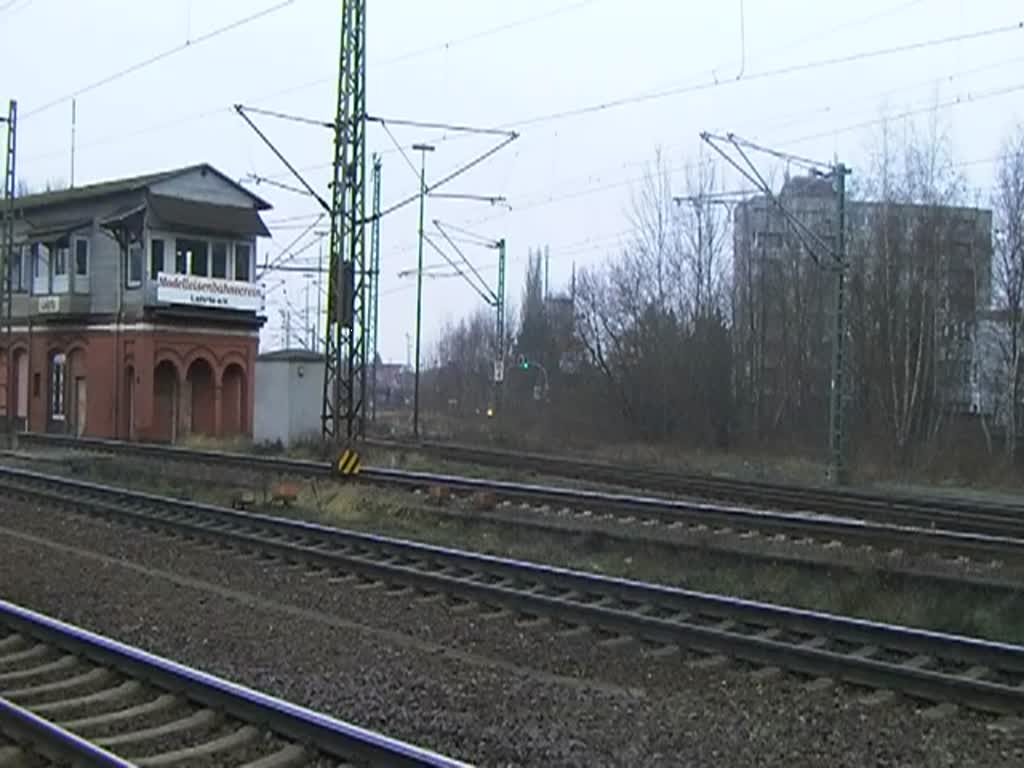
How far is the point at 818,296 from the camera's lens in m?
53.9

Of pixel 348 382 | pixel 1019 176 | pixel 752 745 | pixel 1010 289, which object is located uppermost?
pixel 1019 176

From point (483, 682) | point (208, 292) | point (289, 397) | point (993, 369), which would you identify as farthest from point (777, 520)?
point (208, 292)

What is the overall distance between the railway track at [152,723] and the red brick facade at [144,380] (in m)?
36.2

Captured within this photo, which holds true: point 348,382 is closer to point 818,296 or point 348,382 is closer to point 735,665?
point 735,665

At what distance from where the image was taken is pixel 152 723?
7.65 m

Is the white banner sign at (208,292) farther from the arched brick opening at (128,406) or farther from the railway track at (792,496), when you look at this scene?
the railway track at (792,496)

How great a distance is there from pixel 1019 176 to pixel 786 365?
12.3 metres

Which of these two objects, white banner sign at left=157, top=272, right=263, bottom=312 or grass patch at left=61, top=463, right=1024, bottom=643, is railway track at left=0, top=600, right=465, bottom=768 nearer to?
grass patch at left=61, top=463, right=1024, bottom=643

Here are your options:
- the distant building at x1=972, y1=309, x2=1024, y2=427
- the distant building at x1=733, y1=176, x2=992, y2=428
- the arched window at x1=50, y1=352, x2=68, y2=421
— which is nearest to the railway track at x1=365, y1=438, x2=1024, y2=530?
the distant building at x1=972, y1=309, x2=1024, y2=427

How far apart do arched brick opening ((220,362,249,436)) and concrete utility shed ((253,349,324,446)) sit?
6.28 metres

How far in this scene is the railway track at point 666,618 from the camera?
30.0ft

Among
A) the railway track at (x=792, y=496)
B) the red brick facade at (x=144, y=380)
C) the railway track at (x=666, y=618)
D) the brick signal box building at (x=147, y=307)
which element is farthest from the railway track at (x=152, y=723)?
the red brick facade at (x=144, y=380)

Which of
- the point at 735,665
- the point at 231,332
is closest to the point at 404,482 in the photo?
the point at 735,665

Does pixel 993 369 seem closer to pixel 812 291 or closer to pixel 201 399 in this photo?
pixel 812 291
